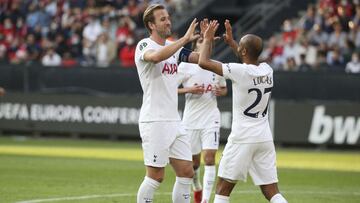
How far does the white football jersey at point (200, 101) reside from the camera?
47.7 feet

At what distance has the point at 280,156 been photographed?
2328cm

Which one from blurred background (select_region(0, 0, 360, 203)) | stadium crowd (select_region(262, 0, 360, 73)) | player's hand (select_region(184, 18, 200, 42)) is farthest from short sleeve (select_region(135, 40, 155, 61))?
stadium crowd (select_region(262, 0, 360, 73))

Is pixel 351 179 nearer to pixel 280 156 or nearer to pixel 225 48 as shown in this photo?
pixel 280 156

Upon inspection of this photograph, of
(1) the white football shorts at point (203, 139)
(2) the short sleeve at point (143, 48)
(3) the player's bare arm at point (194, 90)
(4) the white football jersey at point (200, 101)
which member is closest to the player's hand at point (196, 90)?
(3) the player's bare arm at point (194, 90)

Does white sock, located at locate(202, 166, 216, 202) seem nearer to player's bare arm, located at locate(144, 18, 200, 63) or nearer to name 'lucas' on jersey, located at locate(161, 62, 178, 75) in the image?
name 'lucas' on jersey, located at locate(161, 62, 178, 75)

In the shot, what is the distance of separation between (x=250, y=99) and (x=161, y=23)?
1450 mm

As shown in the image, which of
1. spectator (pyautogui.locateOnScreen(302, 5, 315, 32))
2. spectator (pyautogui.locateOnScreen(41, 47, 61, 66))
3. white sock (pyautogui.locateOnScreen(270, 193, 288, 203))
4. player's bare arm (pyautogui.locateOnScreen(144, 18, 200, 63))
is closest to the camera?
player's bare arm (pyautogui.locateOnScreen(144, 18, 200, 63))

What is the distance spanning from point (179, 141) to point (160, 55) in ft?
4.11

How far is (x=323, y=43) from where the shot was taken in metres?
27.0

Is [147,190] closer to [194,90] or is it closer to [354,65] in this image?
[194,90]

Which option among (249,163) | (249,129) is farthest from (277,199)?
(249,129)

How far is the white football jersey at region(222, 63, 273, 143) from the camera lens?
1035 centimetres

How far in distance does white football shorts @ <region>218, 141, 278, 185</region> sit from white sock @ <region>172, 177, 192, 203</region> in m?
0.75

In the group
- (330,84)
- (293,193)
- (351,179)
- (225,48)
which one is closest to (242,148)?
(293,193)
